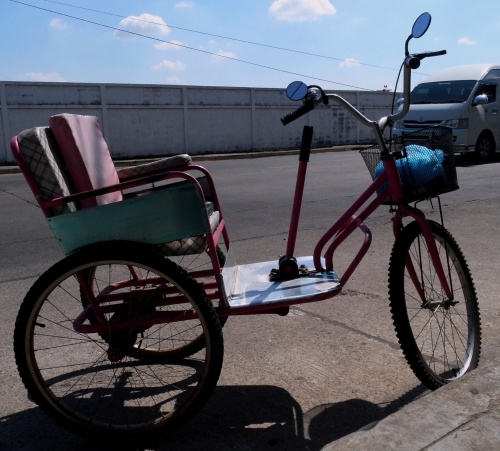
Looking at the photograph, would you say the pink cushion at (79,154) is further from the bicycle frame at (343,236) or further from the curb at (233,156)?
the curb at (233,156)

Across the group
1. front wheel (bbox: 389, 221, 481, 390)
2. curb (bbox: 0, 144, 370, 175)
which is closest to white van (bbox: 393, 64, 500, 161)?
curb (bbox: 0, 144, 370, 175)

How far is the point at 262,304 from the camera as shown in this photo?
3002 millimetres

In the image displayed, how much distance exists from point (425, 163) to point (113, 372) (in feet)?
6.60

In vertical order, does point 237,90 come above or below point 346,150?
above

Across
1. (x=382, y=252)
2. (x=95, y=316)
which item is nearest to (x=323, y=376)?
(x=95, y=316)

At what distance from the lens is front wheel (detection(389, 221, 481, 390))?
118 inches

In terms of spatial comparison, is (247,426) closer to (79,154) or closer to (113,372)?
(113,372)

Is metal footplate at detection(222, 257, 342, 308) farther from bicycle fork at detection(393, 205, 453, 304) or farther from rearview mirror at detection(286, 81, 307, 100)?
rearview mirror at detection(286, 81, 307, 100)

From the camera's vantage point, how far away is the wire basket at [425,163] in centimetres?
315

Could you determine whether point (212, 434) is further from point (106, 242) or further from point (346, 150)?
point (346, 150)

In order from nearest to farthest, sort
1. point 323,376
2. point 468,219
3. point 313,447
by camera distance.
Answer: point 313,447 < point 323,376 < point 468,219

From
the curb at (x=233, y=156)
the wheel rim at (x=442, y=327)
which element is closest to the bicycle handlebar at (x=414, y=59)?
the wheel rim at (x=442, y=327)

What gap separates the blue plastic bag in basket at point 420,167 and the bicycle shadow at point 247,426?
1.07 m

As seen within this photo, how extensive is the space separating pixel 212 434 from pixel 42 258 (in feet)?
13.3
